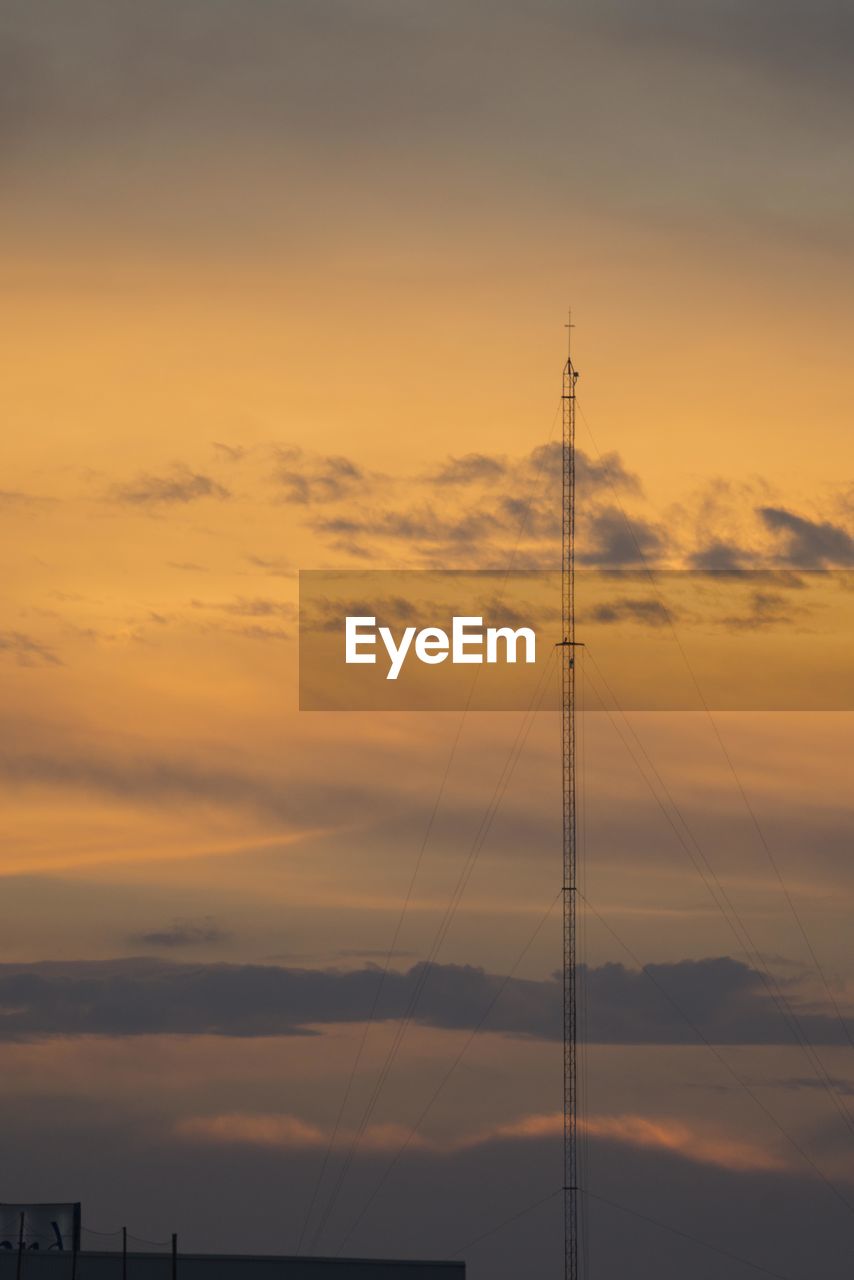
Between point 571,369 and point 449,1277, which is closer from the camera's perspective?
point 571,369

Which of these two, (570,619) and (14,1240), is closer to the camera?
(570,619)

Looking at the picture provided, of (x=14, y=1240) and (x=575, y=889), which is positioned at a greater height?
(x=575, y=889)

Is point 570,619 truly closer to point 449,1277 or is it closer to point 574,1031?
point 574,1031

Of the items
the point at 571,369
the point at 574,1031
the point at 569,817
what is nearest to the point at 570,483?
the point at 571,369

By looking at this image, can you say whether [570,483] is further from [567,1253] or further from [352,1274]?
[352,1274]

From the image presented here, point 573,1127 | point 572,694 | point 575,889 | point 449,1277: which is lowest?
point 449,1277

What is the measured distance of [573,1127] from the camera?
89.5 meters

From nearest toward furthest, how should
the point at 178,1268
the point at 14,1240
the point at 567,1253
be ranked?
the point at 567,1253 < the point at 178,1268 < the point at 14,1240

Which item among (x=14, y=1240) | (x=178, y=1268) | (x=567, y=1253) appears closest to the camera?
(x=567, y=1253)

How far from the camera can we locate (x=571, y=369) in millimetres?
92125

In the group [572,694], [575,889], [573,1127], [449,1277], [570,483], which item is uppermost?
[570,483]

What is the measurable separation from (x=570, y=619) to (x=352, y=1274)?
115 ft

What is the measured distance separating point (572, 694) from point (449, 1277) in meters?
30.7

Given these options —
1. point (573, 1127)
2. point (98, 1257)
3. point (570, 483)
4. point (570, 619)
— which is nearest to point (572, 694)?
point (570, 619)
